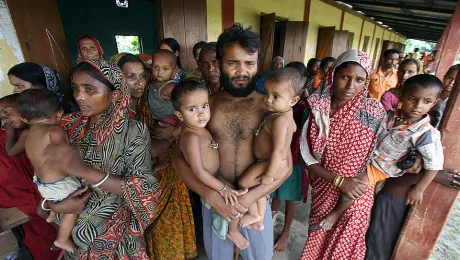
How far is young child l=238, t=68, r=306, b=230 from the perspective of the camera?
1448 mm

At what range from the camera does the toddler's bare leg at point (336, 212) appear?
6.25 feet

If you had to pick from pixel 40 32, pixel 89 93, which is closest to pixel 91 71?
pixel 89 93

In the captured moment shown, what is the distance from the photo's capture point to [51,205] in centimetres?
150

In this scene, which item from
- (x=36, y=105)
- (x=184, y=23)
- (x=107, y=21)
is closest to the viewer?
(x=36, y=105)

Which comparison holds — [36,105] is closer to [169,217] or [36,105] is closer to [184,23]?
[169,217]

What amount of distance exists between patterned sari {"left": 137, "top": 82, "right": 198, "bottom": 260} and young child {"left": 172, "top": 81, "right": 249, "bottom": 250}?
0.80 metres

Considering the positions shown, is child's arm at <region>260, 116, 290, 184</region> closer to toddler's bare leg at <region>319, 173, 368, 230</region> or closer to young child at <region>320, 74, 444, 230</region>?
young child at <region>320, 74, 444, 230</region>

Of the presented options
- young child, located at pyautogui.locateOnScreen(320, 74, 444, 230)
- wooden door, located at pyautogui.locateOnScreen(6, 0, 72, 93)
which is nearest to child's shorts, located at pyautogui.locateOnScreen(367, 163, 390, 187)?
young child, located at pyautogui.locateOnScreen(320, 74, 444, 230)

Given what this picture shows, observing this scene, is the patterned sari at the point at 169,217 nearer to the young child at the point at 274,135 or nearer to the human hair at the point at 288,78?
the young child at the point at 274,135

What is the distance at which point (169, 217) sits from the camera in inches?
91.2

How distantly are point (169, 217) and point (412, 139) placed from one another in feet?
7.42

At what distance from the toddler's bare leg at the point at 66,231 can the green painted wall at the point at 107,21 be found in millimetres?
8294

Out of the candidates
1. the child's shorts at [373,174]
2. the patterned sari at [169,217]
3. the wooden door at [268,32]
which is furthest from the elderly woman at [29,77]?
the wooden door at [268,32]

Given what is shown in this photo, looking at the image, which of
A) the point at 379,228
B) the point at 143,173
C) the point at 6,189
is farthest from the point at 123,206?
the point at 379,228
